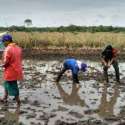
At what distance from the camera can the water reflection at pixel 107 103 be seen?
10.9m

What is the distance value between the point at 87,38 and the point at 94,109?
23.9m

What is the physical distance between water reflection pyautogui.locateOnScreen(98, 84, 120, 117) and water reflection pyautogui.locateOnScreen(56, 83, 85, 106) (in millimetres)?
605

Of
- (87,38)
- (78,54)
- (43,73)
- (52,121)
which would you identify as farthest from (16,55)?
(87,38)

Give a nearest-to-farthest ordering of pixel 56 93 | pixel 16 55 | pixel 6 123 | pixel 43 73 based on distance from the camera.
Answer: pixel 6 123 → pixel 16 55 → pixel 56 93 → pixel 43 73

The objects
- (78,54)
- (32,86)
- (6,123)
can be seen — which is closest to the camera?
(6,123)

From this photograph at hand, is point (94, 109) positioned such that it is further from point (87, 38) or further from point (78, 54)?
point (87, 38)

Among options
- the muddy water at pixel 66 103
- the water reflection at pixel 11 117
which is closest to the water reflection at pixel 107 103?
the muddy water at pixel 66 103

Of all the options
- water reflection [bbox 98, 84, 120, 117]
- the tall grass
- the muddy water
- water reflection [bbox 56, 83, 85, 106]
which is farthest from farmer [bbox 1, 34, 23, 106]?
the tall grass

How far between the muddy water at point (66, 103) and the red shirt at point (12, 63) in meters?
0.77

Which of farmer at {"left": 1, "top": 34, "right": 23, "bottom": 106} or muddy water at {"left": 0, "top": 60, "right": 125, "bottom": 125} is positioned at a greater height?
farmer at {"left": 1, "top": 34, "right": 23, "bottom": 106}

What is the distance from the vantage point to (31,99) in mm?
12461

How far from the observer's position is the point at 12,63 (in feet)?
36.6

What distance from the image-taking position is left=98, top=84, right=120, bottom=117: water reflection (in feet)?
35.8

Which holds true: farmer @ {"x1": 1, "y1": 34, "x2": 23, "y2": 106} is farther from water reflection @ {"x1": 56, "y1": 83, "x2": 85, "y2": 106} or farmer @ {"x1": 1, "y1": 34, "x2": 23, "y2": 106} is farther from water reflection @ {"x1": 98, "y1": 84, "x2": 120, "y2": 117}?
water reflection @ {"x1": 98, "y1": 84, "x2": 120, "y2": 117}
